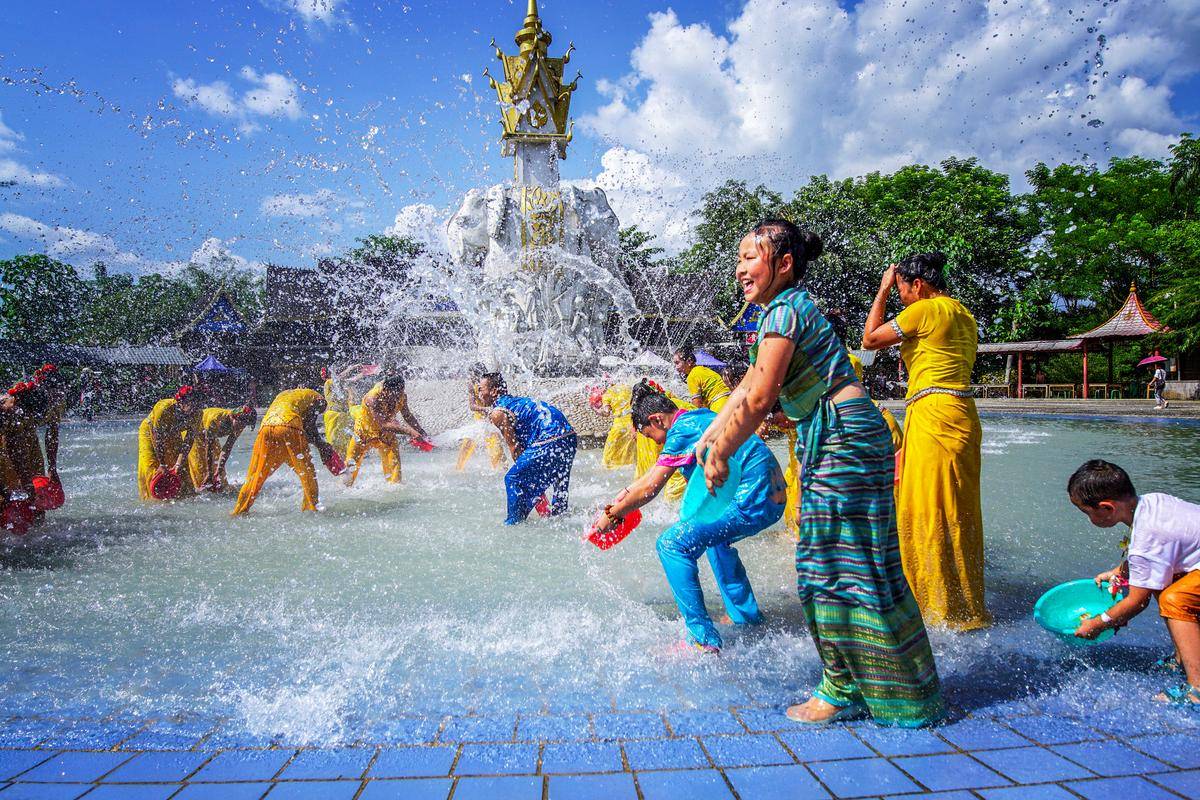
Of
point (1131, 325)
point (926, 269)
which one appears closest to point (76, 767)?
point (926, 269)

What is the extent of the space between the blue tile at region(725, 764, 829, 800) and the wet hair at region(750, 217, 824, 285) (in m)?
1.64

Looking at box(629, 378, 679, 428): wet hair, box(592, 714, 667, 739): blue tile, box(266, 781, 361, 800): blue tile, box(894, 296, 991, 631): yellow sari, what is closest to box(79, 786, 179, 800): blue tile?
box(266, 781, 361, 800): blue tile

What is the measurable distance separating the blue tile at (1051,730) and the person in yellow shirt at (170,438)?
7.78m

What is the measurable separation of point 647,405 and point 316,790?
2.14 meters

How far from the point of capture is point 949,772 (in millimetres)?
2094

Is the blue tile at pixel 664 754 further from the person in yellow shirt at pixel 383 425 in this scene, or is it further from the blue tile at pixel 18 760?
the person in yellow shirt at pixel 383 425

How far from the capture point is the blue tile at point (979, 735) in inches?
88.7

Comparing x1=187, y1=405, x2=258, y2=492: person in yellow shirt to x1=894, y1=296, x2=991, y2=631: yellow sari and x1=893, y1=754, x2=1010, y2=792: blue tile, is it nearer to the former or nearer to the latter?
x1=894, y1=296, x2=991, y2=631: yellow sari

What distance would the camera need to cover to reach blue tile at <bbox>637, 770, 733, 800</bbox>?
6.57ft

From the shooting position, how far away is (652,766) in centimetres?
216

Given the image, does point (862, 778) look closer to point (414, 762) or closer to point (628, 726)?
point (628, 726)

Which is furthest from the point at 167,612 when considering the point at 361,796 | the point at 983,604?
the point at 983,604

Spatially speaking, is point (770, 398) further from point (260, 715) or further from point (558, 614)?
point (260, 715)

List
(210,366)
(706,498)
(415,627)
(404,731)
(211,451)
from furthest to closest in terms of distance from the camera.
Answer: (210,366) < (211,451) < (415,627) < (706,498) < (404,731)
